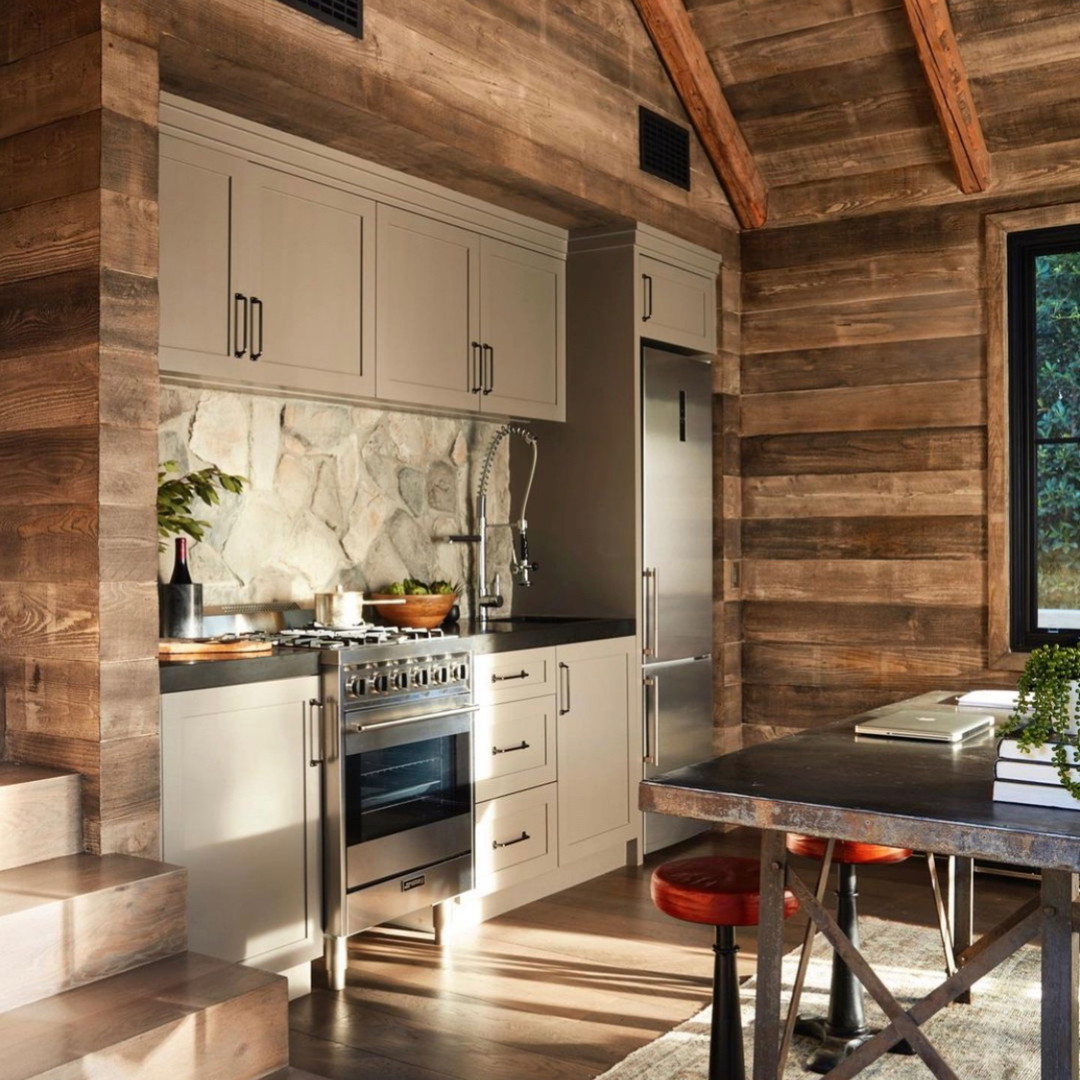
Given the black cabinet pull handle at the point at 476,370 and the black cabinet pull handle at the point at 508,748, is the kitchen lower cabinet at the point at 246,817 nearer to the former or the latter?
the black cabinet pull handle at the point at 508,748

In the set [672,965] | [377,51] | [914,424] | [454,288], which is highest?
[377,51]

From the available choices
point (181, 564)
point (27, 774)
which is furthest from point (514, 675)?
point (27, 774)

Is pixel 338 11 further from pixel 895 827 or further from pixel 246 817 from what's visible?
pixel 895 827

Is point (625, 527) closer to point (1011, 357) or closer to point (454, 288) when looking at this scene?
point (454, 288)

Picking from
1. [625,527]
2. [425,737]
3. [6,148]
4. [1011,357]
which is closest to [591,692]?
[625,527]

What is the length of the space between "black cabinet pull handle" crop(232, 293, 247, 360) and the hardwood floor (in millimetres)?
1824

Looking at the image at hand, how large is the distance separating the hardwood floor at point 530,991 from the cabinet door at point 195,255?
180 centimetres

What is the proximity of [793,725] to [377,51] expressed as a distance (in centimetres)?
334

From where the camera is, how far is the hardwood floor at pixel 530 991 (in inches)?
124

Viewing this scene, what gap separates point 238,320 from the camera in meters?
3.73

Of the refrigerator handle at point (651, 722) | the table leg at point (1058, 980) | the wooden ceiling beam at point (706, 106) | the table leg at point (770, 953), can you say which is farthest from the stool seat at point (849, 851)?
the wooden ceiling beam at point (706, 106)

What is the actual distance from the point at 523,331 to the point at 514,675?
4.53 feet

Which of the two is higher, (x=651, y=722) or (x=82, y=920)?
(x=651, y=722)

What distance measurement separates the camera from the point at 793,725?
5.73m
